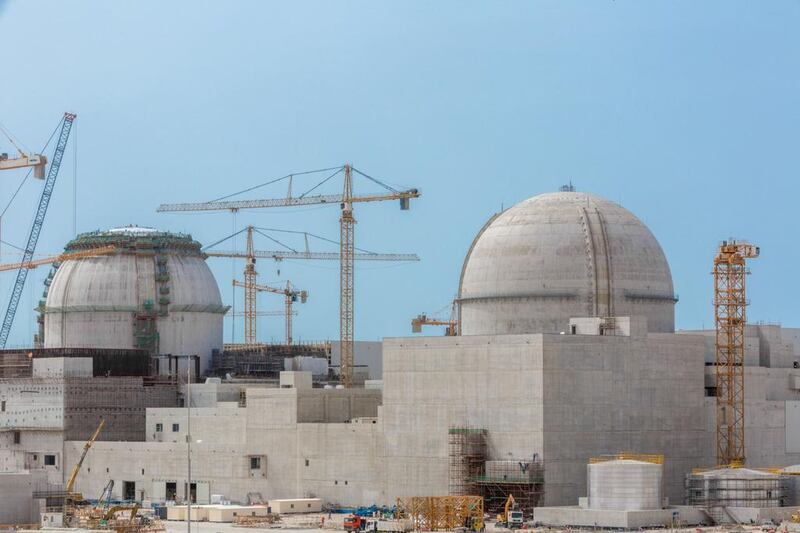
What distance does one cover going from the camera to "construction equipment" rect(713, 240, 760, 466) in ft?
330

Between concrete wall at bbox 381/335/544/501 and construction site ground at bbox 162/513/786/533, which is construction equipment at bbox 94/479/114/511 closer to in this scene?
construction site ground at bbox 162/513/786/533

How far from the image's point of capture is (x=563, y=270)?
101812mm

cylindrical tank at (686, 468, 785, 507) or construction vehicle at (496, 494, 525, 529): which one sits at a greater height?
cylindrical tank at (686, 468, 785, 507)

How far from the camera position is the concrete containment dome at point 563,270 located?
102m

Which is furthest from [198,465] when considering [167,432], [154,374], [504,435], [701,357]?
[701,357]

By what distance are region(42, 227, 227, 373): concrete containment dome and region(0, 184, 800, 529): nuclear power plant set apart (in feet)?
12.5

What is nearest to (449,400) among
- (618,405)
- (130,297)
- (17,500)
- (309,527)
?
(618,405)

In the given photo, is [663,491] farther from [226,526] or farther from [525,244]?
[226,526]

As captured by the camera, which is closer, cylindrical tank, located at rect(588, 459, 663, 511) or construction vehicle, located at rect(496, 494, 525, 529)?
cylindrical tank, located at rect(588, 459, 663, 511)

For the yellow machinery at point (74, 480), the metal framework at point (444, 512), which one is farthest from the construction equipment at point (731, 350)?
the yellow machinery at point (74, 480)

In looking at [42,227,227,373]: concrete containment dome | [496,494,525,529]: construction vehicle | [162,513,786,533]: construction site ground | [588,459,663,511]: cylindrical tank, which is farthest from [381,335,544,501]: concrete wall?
[42,227,227,373]: concrete containment dome

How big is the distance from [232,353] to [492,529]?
142ft

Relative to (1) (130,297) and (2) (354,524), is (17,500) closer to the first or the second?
(2) (354,524)

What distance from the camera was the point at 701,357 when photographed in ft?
335
